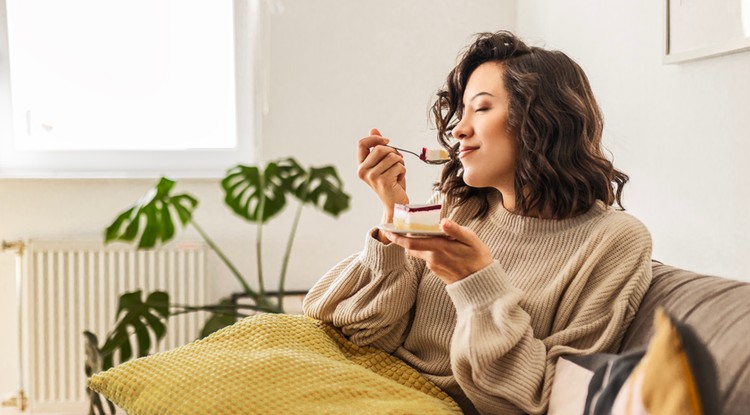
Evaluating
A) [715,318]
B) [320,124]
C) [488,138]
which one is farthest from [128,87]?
[715,318]

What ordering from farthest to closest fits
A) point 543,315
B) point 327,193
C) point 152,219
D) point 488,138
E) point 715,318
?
point 327,193, point 152,219, point 488,138, point 543,315, point 715,318

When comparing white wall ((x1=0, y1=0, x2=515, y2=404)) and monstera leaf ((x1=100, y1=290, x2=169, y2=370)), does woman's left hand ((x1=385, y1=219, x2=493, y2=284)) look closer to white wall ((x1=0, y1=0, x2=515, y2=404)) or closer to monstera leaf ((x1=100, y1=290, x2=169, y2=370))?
monstera leaf ((x1=100, y1=290, x2=169, y2=370))

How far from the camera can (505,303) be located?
4.28 ft

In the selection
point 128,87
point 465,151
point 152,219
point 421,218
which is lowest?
point 152,219

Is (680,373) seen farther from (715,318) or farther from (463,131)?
(463,131)

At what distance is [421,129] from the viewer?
320cm

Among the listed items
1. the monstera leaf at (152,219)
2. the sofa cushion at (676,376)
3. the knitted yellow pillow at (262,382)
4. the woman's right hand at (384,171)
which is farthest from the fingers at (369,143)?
the monstera leaf at (152,219)

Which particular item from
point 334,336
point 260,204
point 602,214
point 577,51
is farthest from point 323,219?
point 602,214

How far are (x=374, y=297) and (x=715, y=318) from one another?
663 millimetres

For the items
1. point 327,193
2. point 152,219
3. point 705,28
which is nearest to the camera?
point 705,28

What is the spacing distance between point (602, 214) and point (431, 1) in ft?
6.31

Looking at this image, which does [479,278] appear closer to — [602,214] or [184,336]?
[602,214]

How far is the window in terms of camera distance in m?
3.15

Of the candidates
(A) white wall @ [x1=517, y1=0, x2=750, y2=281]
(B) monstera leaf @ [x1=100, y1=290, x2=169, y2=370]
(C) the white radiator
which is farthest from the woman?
(C) the white radiator
